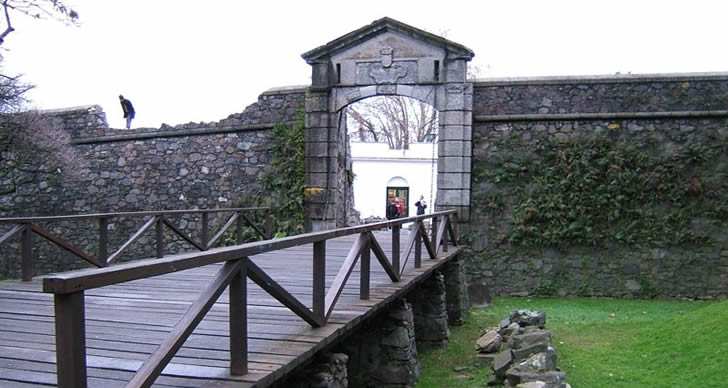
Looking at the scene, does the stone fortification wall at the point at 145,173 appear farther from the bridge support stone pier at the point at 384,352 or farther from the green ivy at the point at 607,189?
the bridge support stone pier at the point at 384,352

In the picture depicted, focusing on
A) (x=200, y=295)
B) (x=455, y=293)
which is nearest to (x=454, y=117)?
(x=455, y=293)

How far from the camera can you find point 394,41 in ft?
31.9

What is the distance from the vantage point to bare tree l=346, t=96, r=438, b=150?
27.3 meters

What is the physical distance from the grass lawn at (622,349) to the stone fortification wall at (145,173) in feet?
16.8

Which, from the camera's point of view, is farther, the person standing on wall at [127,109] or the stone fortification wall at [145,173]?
the person standing on wall at [127,109]

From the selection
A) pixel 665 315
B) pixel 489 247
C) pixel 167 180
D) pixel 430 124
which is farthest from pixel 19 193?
pixel 430 124

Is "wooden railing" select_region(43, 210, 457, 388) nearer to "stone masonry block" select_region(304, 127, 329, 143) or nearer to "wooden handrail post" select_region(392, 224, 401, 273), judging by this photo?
"wooden handrail post" select_region(392, 224, 401, 273)

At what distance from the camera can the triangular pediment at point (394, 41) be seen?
9531mm

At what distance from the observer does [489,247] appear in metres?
9.70

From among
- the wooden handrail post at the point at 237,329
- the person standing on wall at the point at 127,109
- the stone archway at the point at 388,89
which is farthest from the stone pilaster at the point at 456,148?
the wooden handrail post at the point at 237,329

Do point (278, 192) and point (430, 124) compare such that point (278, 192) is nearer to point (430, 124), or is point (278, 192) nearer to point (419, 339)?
point (419, 339)

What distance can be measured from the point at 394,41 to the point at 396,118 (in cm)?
1863

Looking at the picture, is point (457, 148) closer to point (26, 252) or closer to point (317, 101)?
point (317, 101)

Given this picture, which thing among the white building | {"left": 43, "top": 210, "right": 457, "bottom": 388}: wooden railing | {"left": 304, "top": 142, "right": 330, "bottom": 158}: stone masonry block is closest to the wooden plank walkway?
{"left": 43, "top": 210, "right": 457, "bottom": 388}: wooden railing
